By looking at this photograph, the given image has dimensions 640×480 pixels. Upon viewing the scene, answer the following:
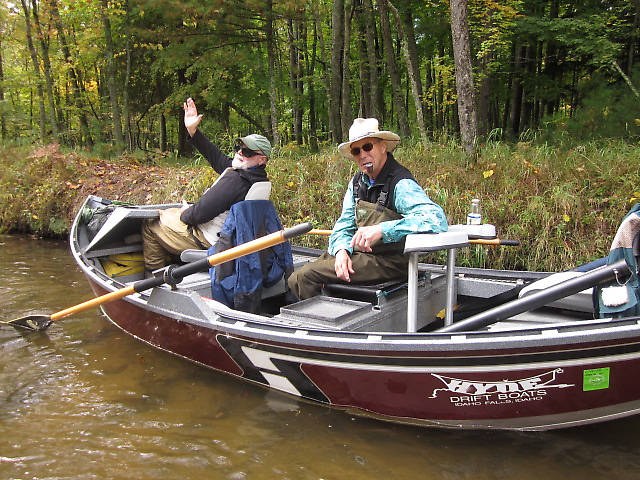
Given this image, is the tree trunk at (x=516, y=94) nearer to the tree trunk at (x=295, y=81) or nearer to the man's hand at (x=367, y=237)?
the tree trunk at (x=295, y=81)

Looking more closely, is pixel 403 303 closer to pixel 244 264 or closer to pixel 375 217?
pixel 375 217

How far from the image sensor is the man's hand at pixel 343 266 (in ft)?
12.0

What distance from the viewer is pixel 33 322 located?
5.22 meters

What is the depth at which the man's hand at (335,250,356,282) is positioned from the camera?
3660 millimetres

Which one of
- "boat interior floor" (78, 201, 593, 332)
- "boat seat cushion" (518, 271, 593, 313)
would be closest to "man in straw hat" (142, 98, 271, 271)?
"boat interior floor" (78, 201, 593, 332)

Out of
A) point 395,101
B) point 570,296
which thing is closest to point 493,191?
point 570,296

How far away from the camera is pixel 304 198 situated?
7680 mm

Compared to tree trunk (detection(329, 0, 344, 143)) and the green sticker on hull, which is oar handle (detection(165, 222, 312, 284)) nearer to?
the green sticker on hull

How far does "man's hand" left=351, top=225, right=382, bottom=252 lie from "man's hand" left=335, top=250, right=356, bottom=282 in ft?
0.82

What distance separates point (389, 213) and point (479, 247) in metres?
2.64

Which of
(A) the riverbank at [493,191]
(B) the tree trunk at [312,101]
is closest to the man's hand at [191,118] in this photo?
(A) the riverbank at [493,191]

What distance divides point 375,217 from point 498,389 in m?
1.45

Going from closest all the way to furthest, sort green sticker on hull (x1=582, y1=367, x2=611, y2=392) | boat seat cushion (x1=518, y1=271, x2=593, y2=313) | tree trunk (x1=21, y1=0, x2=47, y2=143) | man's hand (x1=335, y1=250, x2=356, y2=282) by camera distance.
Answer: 1. green sticker on hull (x1=582, y1=367, x2=611, y2=392)
2. boat seat cushion (x1=518, y1=271, x2=593, y2=313)
3. man's hand (x1=335, y1=250, x2=356, y2=282)
4. tree trunk (x1=21, y1=0, x2=47, y2=143)

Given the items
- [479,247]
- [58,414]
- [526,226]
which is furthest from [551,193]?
[58,414]
